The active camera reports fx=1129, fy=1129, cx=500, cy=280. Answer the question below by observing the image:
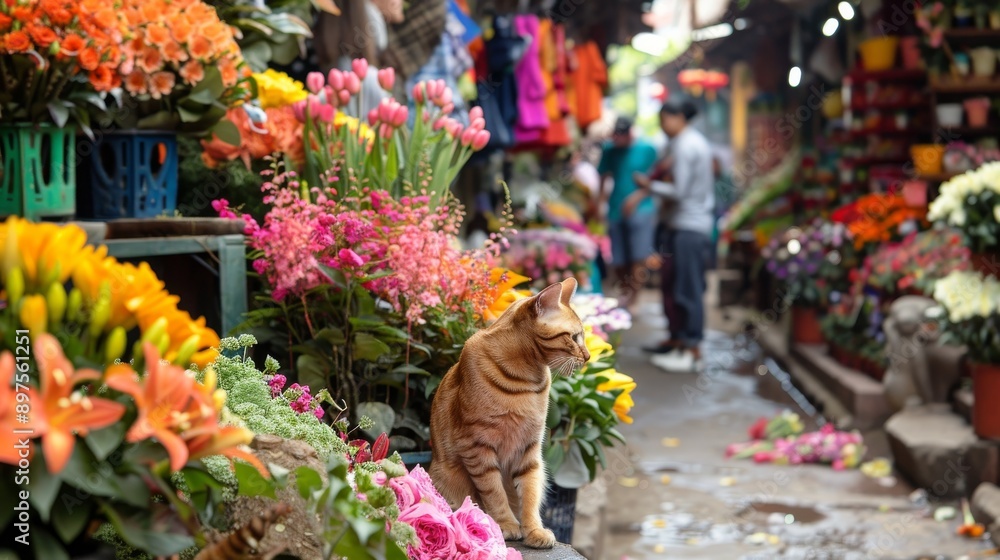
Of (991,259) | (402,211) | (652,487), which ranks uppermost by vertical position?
(402,211)

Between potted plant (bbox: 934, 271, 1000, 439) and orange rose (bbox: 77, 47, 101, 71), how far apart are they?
470 cm

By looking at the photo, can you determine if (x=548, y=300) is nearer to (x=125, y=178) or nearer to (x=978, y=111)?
(x=125, y=178)

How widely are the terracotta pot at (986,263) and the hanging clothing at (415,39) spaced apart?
3070 millimetres

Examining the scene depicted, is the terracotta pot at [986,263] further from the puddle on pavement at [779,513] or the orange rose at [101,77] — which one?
the orange rose at [101,77]

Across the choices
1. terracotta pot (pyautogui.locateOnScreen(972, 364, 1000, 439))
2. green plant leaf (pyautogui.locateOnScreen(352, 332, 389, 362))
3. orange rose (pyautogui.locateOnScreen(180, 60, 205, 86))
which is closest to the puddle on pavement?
terracotta pot (pyautogui.locateOnScreen(972, 364, 1000, 439))

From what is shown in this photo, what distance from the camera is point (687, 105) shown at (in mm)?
10117

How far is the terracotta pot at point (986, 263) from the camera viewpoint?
591 cm

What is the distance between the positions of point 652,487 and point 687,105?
4.63 metres

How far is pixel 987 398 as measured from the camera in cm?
588

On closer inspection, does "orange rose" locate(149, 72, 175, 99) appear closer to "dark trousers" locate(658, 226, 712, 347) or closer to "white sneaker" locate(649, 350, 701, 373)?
"dark trousers" locate(658, 226, 712, 347)

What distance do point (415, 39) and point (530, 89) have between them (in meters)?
2.99

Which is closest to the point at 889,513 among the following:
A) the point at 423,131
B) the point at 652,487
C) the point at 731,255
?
the point at 652,487

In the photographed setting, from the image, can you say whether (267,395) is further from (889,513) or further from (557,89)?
(557,89)

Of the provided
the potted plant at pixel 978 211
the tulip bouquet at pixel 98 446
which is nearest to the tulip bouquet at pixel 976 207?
the potted plant at pixel 978 211
